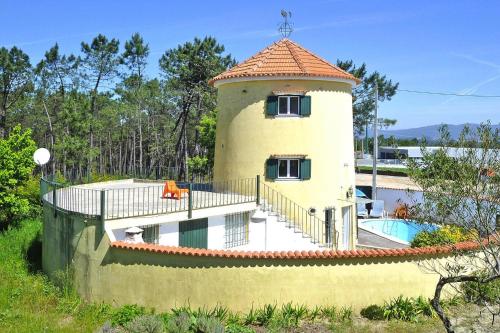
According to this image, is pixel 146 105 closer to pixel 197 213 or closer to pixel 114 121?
pixel 114 121

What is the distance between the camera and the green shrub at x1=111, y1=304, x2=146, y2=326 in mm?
13391

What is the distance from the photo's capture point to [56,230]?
17.2 metres

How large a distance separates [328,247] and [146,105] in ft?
137

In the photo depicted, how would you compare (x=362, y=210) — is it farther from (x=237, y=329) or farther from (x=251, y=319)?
(x=237, y=329)

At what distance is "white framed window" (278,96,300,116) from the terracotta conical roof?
0.98 m

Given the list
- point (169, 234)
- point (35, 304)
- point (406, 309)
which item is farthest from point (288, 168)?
point (35, 304)

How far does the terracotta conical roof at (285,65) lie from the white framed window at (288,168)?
11.5 feet

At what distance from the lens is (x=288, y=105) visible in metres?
20.4

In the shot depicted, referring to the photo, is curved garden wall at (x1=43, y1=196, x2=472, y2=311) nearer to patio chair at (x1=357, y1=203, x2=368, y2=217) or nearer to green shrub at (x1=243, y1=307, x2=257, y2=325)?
green shrub at (x1=243, y1=307, x2=257, y2=325)

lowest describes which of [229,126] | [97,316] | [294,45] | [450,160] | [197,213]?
[97,316]

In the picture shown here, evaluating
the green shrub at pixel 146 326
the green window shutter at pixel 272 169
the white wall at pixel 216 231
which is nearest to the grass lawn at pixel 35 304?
the green shrub at pixel 146 326

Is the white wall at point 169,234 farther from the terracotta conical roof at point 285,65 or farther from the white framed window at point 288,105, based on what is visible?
the terracotta conical roof at point 285,65

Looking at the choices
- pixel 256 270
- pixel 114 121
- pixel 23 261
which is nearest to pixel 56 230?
pixel 23 261

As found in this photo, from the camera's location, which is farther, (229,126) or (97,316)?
(229,126)
